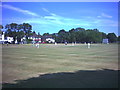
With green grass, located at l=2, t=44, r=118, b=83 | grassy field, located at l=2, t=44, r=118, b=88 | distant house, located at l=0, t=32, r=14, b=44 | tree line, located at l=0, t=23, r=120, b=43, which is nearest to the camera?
grassy field, located at l=2, t=44, r=118, b=88

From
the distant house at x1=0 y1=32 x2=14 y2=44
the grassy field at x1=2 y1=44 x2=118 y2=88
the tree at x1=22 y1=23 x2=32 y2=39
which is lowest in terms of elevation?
the grassy field at x1=2 y1=44 x2=118 y2=88

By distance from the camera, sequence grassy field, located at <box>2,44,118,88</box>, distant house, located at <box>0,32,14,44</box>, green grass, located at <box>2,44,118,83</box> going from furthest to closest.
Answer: distant house, located at <box>0,32,14,44</box> → green grass, located at <box>2,44,118,83</box> → grassy field, located at <box>2,44,118,88</box>

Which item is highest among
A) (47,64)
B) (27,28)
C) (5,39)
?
(27,28)

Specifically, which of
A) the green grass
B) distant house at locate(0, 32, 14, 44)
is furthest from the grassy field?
distant house at locate(0, 32, 14, 44)

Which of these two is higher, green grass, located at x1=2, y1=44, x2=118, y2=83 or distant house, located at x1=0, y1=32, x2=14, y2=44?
distant house, located at x1=0, y1=32, x2=14, y2=44

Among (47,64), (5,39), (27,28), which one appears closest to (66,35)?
(27,28)

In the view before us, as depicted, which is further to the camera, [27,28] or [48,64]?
[27,28]

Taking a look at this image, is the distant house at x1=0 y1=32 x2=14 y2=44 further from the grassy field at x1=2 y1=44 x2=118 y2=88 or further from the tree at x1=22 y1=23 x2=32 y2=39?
the grassy field at x1=2 y1=44 x2=118 y2=88

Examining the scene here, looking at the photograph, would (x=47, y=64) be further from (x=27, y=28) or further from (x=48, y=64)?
(x=27, y=28)

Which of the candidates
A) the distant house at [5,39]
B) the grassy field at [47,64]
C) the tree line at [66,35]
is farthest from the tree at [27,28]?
the grassy field at [47,64]

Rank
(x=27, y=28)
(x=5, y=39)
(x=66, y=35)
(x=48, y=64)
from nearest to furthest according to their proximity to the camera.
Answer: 1. (x=48, y=64)
2. (x=27, y=28)
3. (x=5, y=39)
4. (x=66, y=35)

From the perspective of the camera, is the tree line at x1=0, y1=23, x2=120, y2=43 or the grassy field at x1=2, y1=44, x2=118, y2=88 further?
the tree line at x1=0, y1=23, x2=120, y2=43

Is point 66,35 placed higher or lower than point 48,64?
higher

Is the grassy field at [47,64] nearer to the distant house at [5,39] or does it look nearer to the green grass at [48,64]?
the green grass at [48,64]
